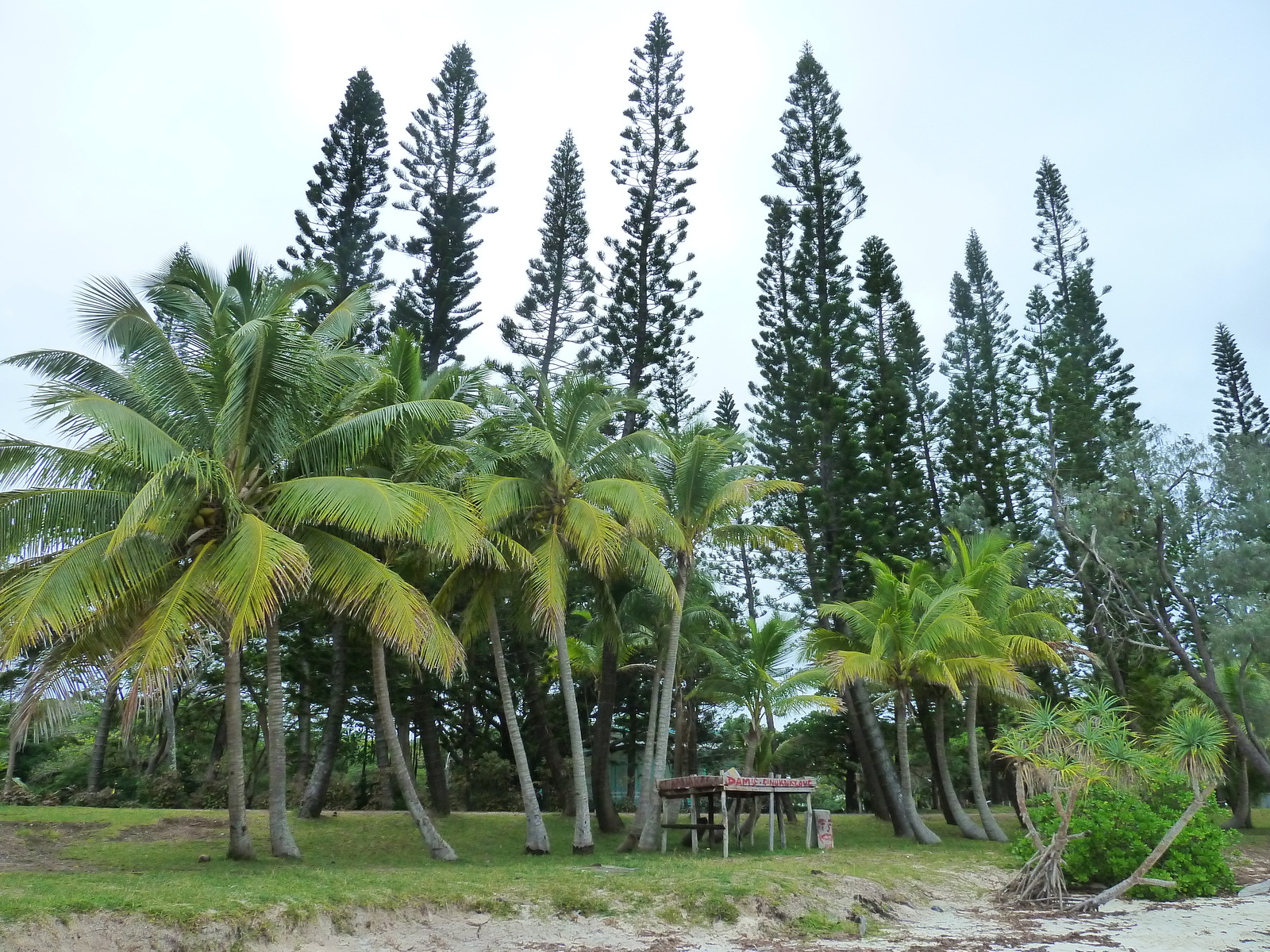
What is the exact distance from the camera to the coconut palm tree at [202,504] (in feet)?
A: 32.0

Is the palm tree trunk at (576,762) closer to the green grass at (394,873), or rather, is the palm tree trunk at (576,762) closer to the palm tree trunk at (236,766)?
the green grass at (394,873)

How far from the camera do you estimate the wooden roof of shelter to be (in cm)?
1584

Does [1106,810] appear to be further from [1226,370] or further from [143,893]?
[1226,370]

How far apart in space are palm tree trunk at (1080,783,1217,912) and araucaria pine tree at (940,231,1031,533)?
1477 centimetres

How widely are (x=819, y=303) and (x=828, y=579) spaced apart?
7.26 m

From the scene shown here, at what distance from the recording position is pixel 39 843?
41.8ft

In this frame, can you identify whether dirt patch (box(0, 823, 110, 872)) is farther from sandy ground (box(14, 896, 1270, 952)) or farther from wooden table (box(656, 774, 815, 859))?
wooden table (box(656, 774, 815, 859))

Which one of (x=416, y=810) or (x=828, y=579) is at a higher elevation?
(x=828, y=579)

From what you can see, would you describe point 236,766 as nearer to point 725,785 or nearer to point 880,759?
point 725,785

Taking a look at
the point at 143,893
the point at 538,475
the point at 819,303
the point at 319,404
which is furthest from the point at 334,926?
the point at 819,303

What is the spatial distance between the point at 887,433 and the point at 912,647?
7765 millimetres

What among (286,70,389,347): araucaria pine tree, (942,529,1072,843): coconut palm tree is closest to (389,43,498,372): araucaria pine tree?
(286,70,389,347): araucaria pine tree

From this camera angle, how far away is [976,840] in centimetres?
1945

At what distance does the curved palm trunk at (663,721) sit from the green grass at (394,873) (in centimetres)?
61
